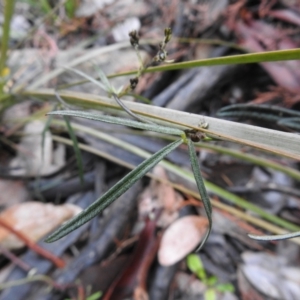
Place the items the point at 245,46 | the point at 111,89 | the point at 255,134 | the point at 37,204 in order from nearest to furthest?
1. the point at 255,134
2. the point at 111,89
3. the point at 37,204
4. the point at 245,46

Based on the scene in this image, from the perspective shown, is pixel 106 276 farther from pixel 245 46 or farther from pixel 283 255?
pixel 245 46

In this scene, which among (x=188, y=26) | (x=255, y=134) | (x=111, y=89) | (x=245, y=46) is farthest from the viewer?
(x=188, y=26)

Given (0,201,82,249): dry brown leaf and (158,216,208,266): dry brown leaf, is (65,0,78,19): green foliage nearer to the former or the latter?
(0,201,82,249): dry brown leaf

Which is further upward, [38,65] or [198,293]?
[38,65]

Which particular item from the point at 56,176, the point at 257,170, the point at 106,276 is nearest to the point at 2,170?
the point at 56,176

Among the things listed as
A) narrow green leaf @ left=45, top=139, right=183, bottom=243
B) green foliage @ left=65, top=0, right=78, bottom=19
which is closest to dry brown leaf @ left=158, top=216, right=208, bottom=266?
narrow green leaf @ left=45, top=139, right=183, bottom=243

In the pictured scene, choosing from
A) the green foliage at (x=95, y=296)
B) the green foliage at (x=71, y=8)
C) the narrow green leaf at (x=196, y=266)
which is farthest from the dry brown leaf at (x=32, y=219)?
the green foliage at (x=71, y=8)
